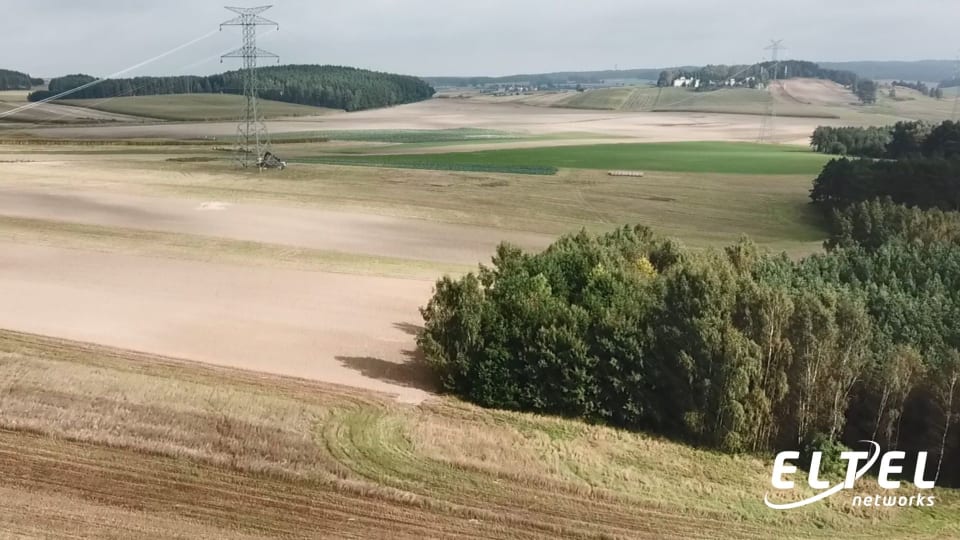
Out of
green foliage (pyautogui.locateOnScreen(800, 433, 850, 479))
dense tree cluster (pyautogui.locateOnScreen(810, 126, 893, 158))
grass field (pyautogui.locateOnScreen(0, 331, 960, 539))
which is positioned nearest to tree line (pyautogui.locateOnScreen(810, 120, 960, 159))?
dense tree cluster (pyautogui.locateOnScreen(810, 126, 893, 158))

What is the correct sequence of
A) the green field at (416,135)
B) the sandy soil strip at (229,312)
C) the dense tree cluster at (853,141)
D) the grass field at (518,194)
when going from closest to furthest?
the sandy soil strip at (229,312), the grass field at (518,194), the dense tree cluster at (853,141), the green field at (416,135)

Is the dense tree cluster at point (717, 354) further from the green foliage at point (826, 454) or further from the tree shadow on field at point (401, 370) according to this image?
the tree shadow on field at point (401, 370)

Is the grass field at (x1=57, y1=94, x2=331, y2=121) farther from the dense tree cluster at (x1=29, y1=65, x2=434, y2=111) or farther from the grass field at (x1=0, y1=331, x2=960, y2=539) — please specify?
the grass field at (x1=0, y1=331, x2=960, y2=539)

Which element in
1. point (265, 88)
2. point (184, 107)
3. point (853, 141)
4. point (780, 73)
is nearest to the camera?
point (853, 141)

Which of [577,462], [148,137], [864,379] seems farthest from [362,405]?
[148,137]

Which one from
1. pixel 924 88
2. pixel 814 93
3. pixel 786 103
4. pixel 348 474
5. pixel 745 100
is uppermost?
pixel 924 88

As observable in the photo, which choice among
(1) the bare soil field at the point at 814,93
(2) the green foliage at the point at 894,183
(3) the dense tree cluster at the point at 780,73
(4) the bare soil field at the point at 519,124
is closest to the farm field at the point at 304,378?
(2) the green foliage at the point at 894,183

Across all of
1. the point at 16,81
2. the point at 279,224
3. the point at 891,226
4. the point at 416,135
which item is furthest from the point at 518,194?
the point at 16,81

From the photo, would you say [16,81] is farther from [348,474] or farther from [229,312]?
[348,474]
